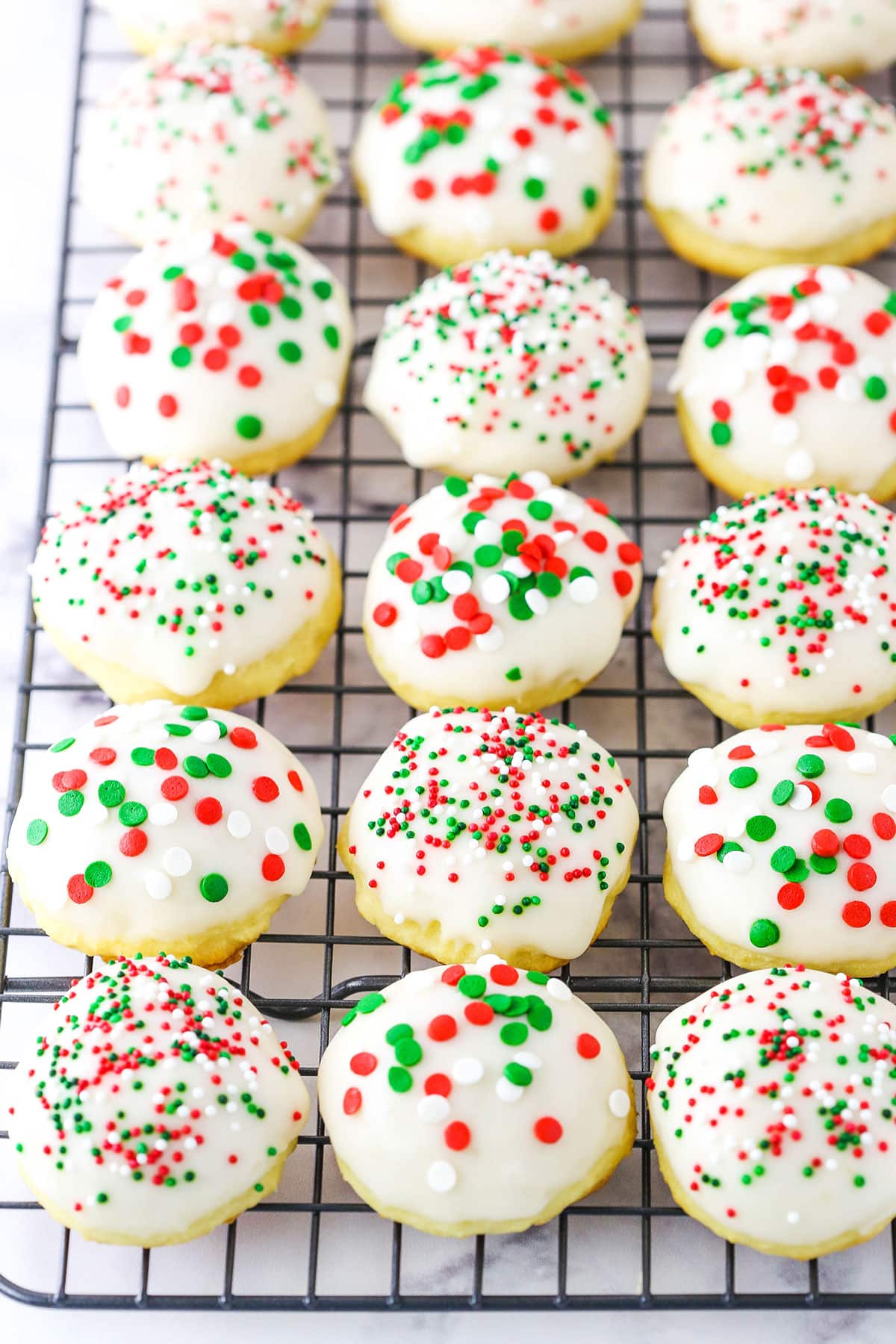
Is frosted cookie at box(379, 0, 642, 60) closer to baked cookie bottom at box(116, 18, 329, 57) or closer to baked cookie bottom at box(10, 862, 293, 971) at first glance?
baked cookie bottom at box(116, 18, 329, 57)

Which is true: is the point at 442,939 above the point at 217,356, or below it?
below

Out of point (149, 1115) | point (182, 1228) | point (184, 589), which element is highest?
point (184, 589)

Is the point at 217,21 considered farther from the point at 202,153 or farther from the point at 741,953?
the point at 741,953

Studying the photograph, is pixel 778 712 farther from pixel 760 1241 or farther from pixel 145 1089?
pixel 145 1089

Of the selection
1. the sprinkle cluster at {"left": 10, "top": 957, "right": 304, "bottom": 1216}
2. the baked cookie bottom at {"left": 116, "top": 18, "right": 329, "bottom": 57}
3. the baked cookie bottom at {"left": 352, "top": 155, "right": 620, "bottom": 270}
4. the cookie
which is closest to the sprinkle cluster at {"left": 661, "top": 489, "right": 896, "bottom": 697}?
the cookie

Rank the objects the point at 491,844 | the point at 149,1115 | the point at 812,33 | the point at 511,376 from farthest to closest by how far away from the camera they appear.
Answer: the point at 812,33
the point at 511,376
the point at 491,844
the point at 149,1115

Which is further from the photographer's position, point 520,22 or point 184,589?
point 520,22

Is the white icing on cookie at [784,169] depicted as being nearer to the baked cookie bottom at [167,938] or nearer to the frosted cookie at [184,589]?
the frosted cookie at [184,589]

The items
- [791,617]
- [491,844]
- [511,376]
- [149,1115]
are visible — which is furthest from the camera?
[511,376]

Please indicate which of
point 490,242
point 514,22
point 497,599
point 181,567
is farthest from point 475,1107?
point 514,22
